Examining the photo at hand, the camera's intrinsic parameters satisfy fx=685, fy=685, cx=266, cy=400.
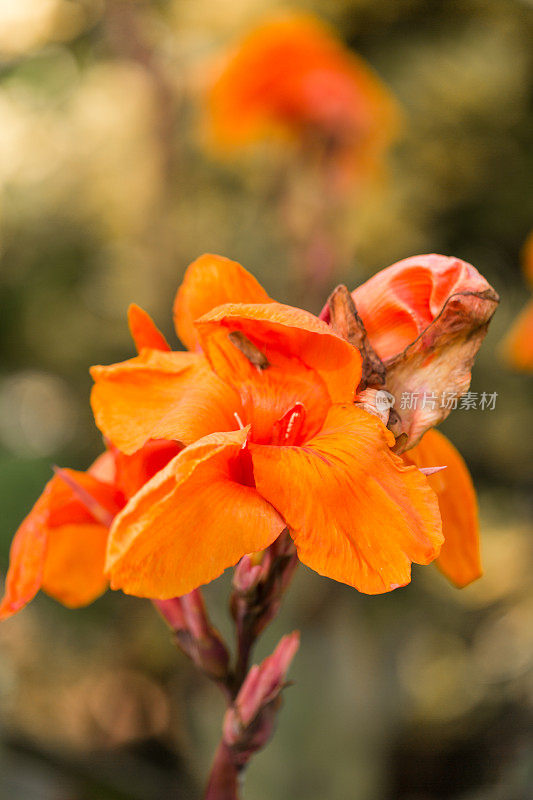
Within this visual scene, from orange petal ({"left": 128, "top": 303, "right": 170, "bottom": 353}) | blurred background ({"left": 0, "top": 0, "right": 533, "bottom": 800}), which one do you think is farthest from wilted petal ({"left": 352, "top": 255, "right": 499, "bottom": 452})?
blurred background ({"left": 0, "top": 0, "right": 533, "bottom": 800})

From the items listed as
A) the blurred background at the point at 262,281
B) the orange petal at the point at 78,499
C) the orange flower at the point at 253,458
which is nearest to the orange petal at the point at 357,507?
the orange flower at the point at 253,458

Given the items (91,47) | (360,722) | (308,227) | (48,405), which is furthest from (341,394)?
(91,47)

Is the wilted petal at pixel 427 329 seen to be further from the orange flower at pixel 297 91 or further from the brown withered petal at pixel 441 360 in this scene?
the orange flower at pixel 297 91

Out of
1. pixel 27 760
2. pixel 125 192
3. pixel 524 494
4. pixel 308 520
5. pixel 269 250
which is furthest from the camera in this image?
pixel 125 192

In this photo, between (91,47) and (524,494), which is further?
(91,47)

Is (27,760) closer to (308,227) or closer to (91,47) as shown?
(308,227)

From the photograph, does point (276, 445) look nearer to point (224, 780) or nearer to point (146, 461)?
point (146, 461)

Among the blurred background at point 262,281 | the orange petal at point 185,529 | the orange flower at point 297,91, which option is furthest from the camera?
the orange flower at point 297,91

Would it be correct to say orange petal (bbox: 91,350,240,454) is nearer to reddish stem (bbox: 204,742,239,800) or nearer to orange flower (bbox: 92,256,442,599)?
orange flower (bbox: 92,256,442,599)
